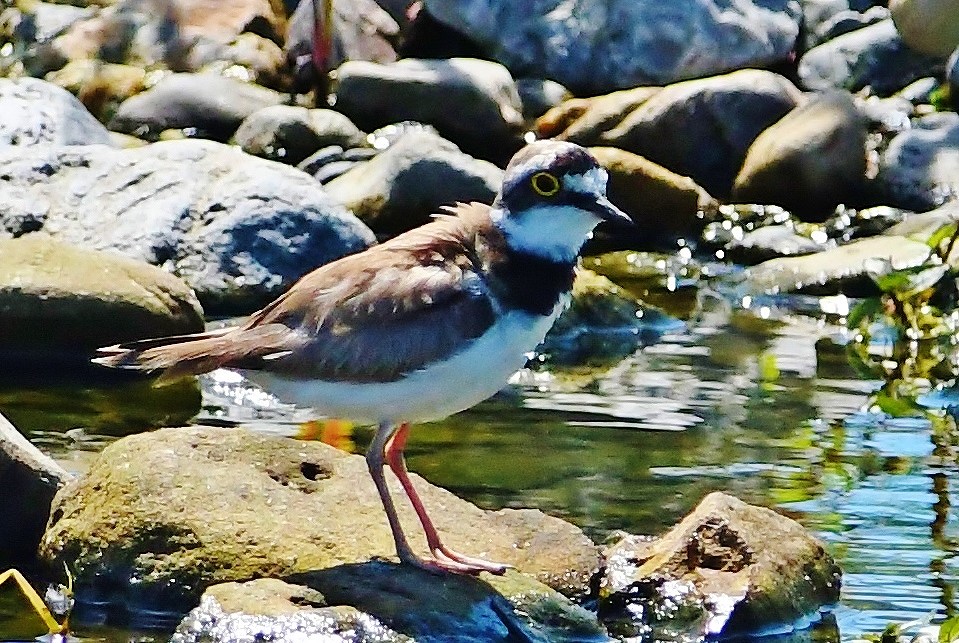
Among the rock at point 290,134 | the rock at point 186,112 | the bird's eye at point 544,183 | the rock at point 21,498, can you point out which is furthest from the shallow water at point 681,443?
the rock at point 186,112

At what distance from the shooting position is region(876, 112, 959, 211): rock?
54.4ft

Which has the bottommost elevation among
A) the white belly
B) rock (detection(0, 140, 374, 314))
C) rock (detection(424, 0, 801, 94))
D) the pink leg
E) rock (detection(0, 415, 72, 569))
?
rock (detection(424, 0, 801, 94))

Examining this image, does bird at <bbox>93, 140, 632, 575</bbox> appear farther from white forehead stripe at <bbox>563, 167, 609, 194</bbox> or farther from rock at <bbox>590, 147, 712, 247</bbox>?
rock at <bbox>590, 147, 712, 247</bbox>

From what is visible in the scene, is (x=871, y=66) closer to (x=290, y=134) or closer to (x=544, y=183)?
(x=290, y=134)

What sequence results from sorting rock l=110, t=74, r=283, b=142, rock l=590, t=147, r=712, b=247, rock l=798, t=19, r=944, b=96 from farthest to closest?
rock l=798, t=19, r=944, b=96 → rock l=110, t=74, r=283, b=142 → rock l=590, t=147, r=712, b=247

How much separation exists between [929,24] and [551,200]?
13.2 metres

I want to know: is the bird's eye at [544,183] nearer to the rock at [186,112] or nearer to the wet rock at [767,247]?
the wet rock at [767,247]

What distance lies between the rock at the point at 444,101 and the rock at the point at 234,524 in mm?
10677

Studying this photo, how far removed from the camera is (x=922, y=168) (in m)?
16.8

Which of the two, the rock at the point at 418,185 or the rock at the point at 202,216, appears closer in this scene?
the rock at the point at 202,216

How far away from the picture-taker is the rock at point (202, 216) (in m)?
12.6

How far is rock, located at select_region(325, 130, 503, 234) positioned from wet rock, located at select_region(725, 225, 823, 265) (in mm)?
2247

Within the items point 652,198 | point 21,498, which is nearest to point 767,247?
point 652,198

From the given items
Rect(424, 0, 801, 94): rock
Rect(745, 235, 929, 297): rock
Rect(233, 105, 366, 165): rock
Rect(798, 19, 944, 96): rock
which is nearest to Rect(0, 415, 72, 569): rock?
Rect(745, 235, 929, 297): rock
